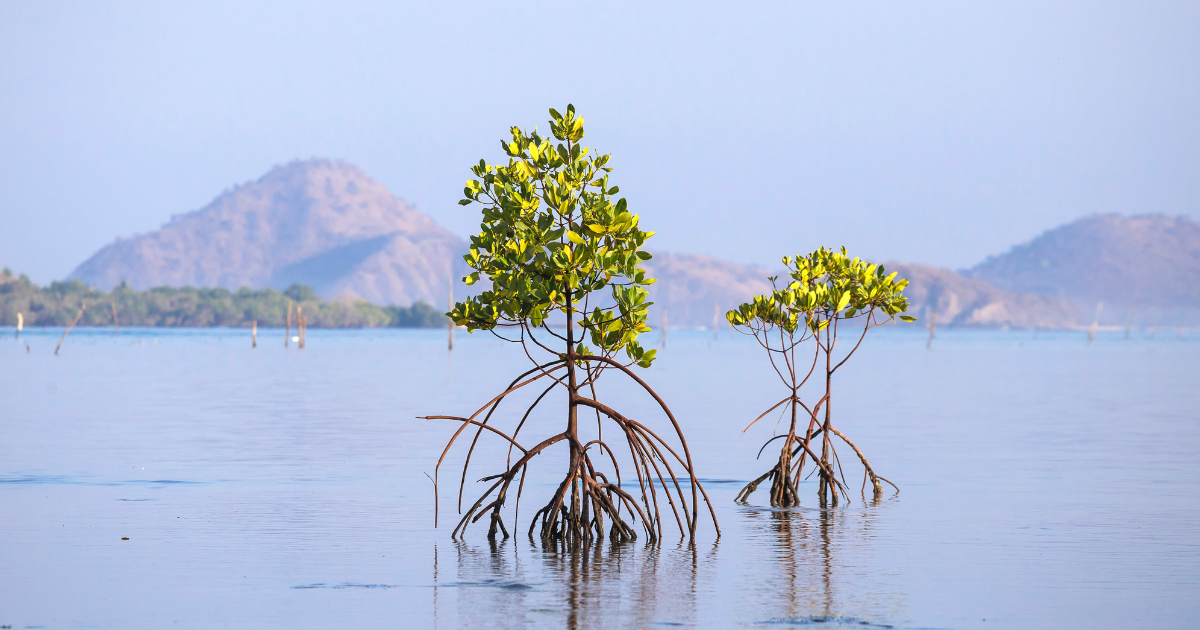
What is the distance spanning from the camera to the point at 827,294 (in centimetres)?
2328

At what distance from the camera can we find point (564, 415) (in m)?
50.1

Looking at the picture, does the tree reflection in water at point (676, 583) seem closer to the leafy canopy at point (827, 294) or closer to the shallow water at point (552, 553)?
the shallow water at point (552, 553)

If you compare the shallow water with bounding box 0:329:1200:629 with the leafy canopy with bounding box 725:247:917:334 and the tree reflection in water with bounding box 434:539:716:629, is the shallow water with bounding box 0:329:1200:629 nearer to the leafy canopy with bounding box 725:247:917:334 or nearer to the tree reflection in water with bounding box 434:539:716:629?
the tree reflection in water with bounding box 434:539:716:629

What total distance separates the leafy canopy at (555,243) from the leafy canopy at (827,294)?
564 cm

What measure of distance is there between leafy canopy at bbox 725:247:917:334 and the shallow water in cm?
332

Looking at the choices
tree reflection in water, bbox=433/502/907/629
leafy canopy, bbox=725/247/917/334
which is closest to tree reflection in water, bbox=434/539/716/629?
tree reflection in water, bbox=433/502/907/629

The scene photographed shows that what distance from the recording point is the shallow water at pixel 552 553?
1512cm

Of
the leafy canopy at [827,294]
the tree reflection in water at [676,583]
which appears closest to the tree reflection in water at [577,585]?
the tree reflection in water at [676,583]

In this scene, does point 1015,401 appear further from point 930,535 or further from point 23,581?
point 23,581

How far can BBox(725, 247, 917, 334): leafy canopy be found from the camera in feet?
75.4

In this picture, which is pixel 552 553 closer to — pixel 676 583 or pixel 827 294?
pixel 676 583

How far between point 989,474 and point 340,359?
90214 mm

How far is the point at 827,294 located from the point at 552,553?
304 inches

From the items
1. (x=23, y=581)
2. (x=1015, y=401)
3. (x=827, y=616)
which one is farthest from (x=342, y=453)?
(x=1015, y=401)
